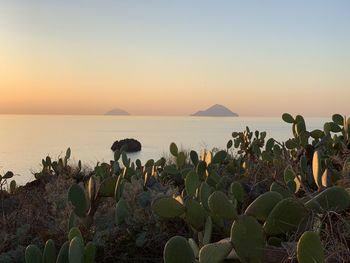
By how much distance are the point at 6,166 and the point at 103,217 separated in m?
13.0

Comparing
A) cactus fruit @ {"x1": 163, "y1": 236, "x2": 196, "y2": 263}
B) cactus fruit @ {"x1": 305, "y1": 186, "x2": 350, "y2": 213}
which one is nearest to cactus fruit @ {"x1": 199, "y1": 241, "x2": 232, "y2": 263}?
cactus fruit @ {"x1": 163, "y1": 236, "x2": 196, "y2": 263}

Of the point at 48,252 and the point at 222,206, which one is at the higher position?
the point at 222,206

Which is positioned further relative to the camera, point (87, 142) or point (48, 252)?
point (87, 142)

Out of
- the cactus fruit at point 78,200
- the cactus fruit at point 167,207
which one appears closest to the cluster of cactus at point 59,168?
the cactus fruit at point 78,200

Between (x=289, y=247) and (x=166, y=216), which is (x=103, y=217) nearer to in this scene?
(x=166, y=216)

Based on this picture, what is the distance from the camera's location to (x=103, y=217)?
12.9 ft

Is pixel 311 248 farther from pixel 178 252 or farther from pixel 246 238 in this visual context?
pixel 178 252

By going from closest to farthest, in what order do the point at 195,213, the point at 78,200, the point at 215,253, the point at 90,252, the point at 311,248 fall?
the point at 311,248
the point at 215,253
the point at 90,252
the point at 195,213
the point at 78,200

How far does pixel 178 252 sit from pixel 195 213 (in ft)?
2.33

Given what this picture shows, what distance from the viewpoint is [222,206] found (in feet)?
7.73

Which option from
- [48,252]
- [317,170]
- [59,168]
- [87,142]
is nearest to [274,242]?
[317,170]

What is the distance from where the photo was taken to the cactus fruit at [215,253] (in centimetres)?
209

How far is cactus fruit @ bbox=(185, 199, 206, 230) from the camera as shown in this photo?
2.92 metres

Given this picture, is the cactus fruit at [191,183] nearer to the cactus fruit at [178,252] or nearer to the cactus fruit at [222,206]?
the cactus fruit at [222,206]
